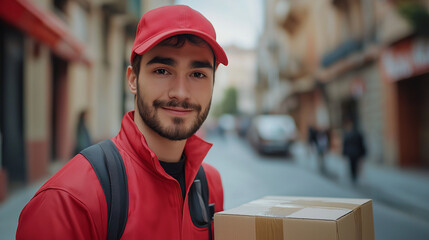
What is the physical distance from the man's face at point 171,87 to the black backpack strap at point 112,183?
10.0 inches

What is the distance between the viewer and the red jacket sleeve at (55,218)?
3.87 ft

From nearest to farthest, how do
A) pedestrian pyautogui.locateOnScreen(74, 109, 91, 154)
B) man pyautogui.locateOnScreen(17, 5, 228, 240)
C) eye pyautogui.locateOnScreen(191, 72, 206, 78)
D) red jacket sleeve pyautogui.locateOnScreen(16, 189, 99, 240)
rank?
red jacket sleeve pyautogui.locateOnScreen(16, 189, 99, 240), man pyautogui.locateOnScreen(17, 5, 228, 240), eye pyautogui.locateOnScreen(191, 72, 206, 78), pedestrian pyautogui.locateOnScreen(74, 109, 91, 154)

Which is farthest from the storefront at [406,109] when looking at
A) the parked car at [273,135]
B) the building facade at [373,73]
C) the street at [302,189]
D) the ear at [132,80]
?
the ear at [132,80]

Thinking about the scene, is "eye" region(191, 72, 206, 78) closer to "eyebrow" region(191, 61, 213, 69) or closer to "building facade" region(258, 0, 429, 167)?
"eyebrow" region(191, 61, 213, 69)

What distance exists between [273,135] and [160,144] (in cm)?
1614

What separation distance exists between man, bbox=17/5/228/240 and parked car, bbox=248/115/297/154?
15.6 m

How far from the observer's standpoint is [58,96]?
38.7 ft

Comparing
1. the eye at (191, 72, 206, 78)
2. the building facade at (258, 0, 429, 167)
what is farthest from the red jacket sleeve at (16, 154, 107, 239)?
the building facade at (258, 0, 429, 167)

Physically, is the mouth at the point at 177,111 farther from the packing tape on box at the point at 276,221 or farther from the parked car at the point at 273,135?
the parked car at the point at 273,135

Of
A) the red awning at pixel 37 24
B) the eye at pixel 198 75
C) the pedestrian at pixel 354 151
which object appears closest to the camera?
the eye at pixel 198 75

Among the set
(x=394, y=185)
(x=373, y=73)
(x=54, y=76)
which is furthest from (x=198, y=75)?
(x=373, y=73)

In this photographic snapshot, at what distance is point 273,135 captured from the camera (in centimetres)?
1753

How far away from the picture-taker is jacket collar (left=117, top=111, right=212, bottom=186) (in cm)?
154

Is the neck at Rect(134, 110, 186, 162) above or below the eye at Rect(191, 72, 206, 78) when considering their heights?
below
